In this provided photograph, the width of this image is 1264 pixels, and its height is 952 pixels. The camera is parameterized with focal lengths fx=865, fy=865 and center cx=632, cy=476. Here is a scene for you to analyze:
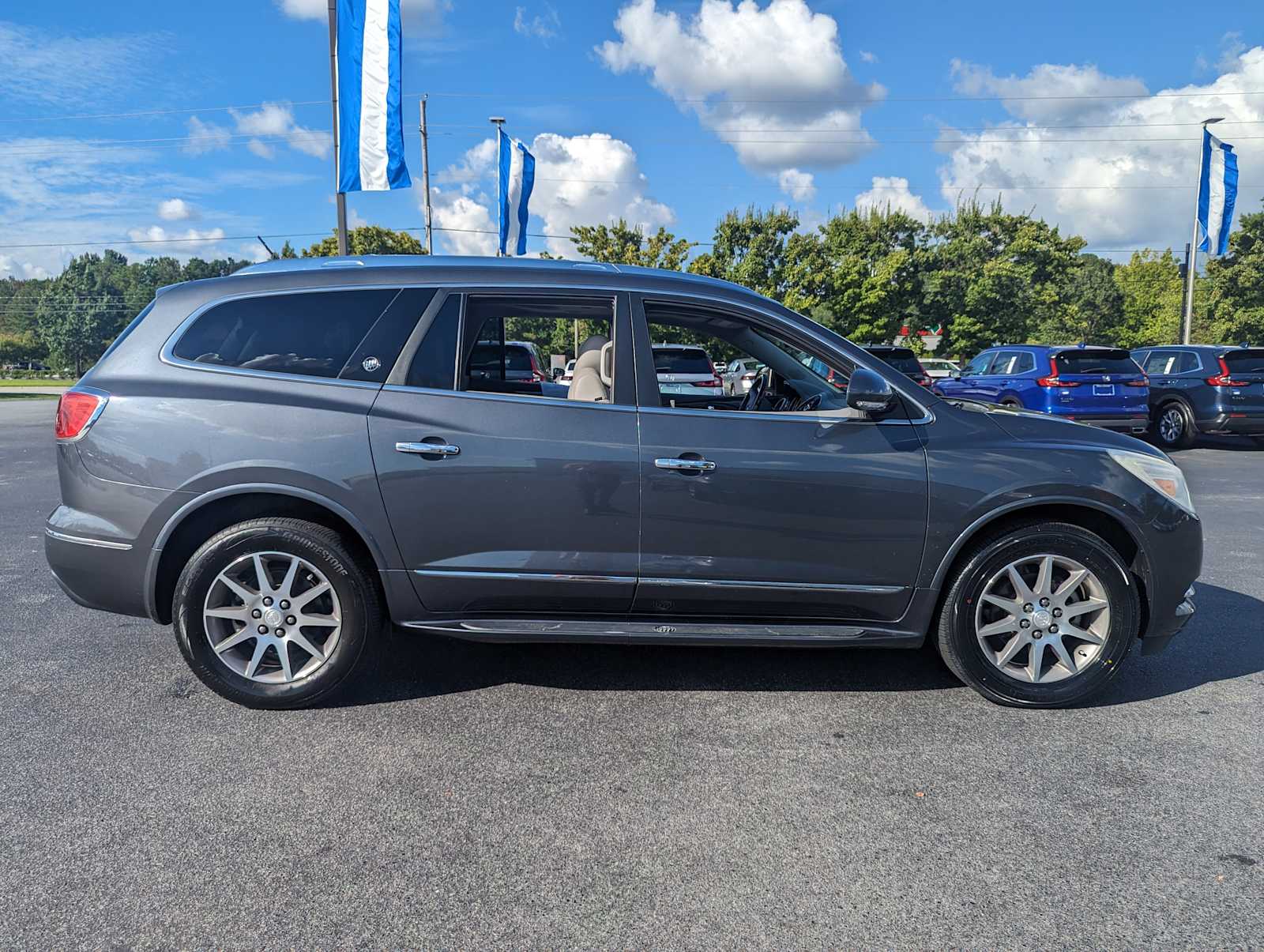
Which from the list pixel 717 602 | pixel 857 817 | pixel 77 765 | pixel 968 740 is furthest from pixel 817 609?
pixel 77 765

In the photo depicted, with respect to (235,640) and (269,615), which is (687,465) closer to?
(269,615)

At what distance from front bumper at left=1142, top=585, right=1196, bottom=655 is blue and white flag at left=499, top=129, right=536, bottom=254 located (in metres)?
20.2

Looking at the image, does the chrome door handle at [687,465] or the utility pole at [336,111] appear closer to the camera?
the chrome door handle at [687,465]

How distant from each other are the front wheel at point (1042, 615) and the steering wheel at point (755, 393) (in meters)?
1.28

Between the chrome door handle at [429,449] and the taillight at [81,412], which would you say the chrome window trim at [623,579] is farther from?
the taillight at [81,412]

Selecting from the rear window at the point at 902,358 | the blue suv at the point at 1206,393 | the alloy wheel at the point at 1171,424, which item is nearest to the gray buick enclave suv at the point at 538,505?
the blue suv at the point at 1206,393

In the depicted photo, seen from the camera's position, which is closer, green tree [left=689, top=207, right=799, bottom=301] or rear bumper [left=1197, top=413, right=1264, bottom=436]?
rear bumper [left=1197, top=413, right=1264, bottom=436]

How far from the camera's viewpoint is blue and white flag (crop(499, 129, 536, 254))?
73.0 ft

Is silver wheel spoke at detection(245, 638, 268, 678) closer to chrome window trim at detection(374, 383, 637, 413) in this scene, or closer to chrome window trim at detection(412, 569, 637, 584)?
chrome window trim at detection(412, 569, 637, 584)

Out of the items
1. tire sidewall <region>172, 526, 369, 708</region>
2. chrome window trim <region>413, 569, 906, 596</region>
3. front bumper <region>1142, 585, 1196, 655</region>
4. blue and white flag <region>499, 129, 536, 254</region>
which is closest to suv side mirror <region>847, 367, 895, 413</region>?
chrome window trim <region>413, 569, 906, 596</region>

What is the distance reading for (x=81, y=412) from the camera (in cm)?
365

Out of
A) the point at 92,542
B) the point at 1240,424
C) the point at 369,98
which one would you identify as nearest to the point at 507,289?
the point at 92,542

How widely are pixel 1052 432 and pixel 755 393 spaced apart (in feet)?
4.78

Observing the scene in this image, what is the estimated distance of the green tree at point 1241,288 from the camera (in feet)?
128
